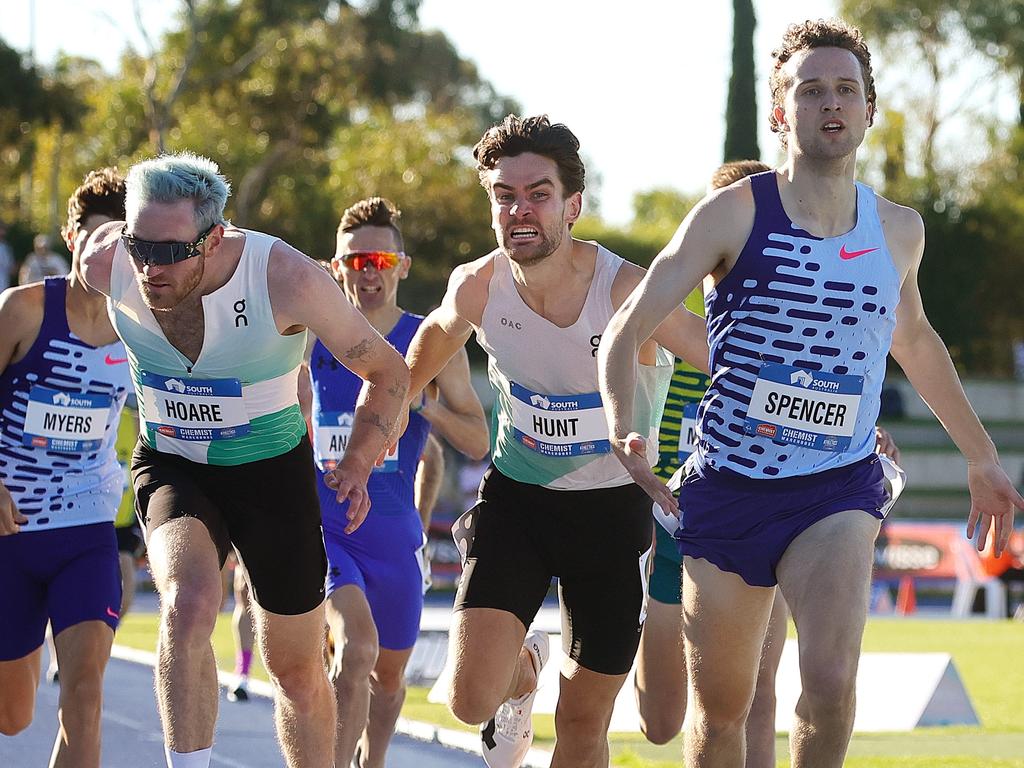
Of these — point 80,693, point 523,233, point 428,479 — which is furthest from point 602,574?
point 428,479

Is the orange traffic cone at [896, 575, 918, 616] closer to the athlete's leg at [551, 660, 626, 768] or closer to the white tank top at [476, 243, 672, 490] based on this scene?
the athlete's leg at [551, 660, 626, 768]

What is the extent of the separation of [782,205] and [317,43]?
1448 inches

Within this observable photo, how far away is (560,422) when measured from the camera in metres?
5.82

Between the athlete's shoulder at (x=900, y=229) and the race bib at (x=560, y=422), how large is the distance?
1227 mm

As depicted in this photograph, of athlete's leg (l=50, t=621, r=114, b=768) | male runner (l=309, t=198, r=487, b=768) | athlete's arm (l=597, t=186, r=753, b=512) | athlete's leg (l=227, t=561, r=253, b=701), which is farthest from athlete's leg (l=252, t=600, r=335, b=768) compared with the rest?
athlete's leg (l=227, t=561, r=253, b=701)

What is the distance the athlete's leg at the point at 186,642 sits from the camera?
4.95 meters

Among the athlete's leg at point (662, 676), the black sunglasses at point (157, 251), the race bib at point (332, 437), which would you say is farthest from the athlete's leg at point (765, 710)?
the black sunglasses at point (157, 251)

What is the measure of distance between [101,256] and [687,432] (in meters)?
2.64

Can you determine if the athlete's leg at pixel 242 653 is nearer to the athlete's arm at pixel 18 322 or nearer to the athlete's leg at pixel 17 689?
the athlete's leg at pixel 17 689

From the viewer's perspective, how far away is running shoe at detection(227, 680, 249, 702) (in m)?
10.6

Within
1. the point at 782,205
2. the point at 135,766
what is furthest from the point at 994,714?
the point at 782,205

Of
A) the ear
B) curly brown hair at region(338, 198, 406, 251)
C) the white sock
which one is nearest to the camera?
the white sock

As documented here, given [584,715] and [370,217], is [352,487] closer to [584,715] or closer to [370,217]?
[584,715]

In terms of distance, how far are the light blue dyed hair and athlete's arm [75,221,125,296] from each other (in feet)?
0.96
